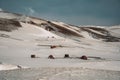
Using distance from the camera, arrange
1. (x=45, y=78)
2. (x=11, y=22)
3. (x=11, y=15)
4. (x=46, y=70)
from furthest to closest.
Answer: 1. (x=11, y=15)
2. (x=11, y=22)
3. (x=46, y=70)
4. (x=45, y=78)

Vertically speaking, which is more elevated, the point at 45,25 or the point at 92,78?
the point at 45,25

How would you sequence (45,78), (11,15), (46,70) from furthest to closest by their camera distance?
1. (11,15)
2. (46,70)
3. (45,78)

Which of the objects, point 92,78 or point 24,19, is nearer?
point 92,78

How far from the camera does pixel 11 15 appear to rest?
30812 millimetres

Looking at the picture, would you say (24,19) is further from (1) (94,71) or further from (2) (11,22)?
(1) (94,71)

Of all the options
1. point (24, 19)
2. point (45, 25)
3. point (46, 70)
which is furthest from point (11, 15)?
point (46, 70)

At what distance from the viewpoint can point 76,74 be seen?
21.7 ft

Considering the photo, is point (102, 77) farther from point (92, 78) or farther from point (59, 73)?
point (59, 73)

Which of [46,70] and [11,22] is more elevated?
[11,22]

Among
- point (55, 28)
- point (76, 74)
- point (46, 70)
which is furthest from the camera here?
point (55, 28)

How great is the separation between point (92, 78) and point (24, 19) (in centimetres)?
2244

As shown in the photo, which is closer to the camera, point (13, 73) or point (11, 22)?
point (13, 73)

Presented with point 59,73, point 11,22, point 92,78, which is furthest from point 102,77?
point 11,22

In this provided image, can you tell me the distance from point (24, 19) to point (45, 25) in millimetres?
2499
